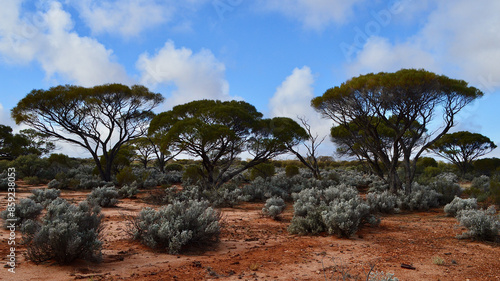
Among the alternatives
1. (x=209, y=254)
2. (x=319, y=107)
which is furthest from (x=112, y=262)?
(x=319, y=107)

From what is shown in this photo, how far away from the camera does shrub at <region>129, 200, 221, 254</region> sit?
6438mm

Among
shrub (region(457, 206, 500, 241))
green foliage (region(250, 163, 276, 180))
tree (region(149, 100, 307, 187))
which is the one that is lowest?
shrub (region(457, 206, 500, 241))

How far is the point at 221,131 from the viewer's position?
17.7 m

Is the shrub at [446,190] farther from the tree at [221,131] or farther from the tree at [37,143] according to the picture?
the tree at [37,143]

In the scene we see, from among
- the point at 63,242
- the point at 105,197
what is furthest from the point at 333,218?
the point at 105,197

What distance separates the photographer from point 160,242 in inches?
263

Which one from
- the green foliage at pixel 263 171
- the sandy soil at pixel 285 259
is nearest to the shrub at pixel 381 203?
the sandy soil at pixel 285 259

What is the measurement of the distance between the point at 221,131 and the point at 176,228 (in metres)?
11.3

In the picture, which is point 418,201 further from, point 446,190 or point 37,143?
point 37,143

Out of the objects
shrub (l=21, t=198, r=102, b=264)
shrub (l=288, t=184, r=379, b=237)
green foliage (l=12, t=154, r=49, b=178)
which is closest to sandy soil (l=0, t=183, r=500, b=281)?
shrub (l=21, t=198, r=102, b=264)

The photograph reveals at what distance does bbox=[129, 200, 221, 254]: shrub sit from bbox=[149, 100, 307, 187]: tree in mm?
10216

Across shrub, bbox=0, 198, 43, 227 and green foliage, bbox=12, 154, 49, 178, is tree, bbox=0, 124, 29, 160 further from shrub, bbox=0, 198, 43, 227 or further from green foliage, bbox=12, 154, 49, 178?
shrub, bbox=0, 198, 43, 227

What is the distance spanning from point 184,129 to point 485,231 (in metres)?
13.6

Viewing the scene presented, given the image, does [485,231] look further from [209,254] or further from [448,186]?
[448,186]
